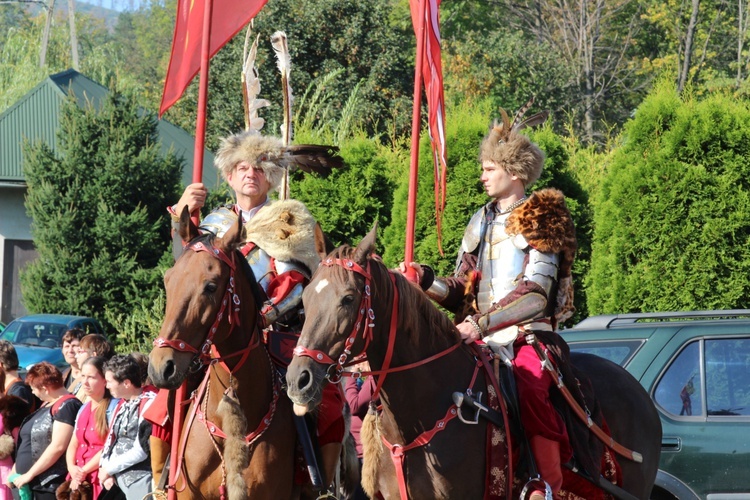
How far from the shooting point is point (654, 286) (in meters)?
11.1

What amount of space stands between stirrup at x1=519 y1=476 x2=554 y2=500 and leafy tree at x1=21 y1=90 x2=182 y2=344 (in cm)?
1447

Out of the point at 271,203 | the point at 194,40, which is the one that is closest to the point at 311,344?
the point at 271,203

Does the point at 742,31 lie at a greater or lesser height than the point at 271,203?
greater

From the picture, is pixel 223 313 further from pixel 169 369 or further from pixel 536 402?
pixel 536 402

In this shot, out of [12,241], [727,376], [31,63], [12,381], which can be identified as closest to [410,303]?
[727,376]

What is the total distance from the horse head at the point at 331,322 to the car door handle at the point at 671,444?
295 centimetres

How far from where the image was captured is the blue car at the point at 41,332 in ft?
57.1

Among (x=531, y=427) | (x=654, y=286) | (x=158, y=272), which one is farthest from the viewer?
(x=158, y=272)

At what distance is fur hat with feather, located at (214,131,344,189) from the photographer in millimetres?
6336

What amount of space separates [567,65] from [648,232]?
18.6 metres

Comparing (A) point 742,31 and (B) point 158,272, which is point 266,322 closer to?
(B) point 158,272

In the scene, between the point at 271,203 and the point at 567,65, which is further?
the point at 567,65

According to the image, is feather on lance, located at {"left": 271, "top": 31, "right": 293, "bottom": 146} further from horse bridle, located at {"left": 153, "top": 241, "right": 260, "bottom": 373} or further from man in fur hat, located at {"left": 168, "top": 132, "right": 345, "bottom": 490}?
horse bridle, located at {"left": 153, "top": 241, "right": 260, "bottom": 373}

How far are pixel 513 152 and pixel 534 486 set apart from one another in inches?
70.0
